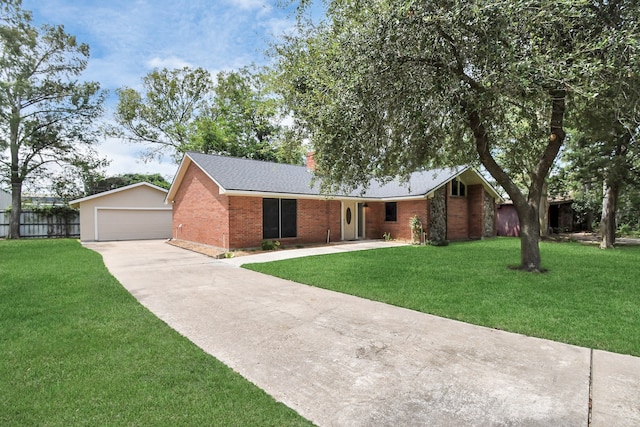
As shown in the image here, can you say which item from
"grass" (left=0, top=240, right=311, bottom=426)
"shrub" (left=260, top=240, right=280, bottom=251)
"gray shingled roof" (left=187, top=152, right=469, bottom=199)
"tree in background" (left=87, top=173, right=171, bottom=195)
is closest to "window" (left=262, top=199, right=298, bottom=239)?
"shrub" (left=260, top=240, right=280, bottom=251)

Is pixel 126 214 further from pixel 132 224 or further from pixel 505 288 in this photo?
pixel 505 288

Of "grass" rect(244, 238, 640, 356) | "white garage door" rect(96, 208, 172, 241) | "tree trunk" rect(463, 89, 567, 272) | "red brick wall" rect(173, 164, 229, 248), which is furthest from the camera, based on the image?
"white garage door" rect(96, 208, 172, 241)

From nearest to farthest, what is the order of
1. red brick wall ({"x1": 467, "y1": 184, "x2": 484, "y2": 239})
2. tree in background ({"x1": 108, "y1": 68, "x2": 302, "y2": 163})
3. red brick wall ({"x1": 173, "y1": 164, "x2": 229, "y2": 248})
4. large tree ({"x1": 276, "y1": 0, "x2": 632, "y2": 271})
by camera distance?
large tree ({"x1": 276, "y1": 0, "x2": 632, "y2": 271}) → red brick wall ({"x1": 173, "y1": 164, "x2": 229, "y2": 248}) → red brick wall ({"x1": 467, "y1": 184, "x2": 484, "y2": 239}) → tree in background ({"x1": 108, "y1": 68, "x2": 302, "y2": 163})

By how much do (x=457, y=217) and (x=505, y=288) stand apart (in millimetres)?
11429

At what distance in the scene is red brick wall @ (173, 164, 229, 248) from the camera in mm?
13041

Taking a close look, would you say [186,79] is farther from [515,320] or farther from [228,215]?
[515,320]

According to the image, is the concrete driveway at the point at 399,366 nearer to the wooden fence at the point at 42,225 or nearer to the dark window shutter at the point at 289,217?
the dark window shutter at the point at 289,217

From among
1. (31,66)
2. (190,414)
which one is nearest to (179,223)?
(31,66)

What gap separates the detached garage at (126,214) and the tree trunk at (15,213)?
371 centimetres

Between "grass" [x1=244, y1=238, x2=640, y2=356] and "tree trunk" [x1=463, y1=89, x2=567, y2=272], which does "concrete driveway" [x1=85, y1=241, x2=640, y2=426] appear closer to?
"grass" [x1=244, y1=238, x2=640, y2=356]

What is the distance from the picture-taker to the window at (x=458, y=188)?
17.4m

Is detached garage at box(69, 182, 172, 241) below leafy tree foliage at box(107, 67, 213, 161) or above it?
→ below

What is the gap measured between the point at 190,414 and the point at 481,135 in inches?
334

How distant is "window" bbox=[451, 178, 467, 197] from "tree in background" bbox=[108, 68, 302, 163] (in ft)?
49.2
